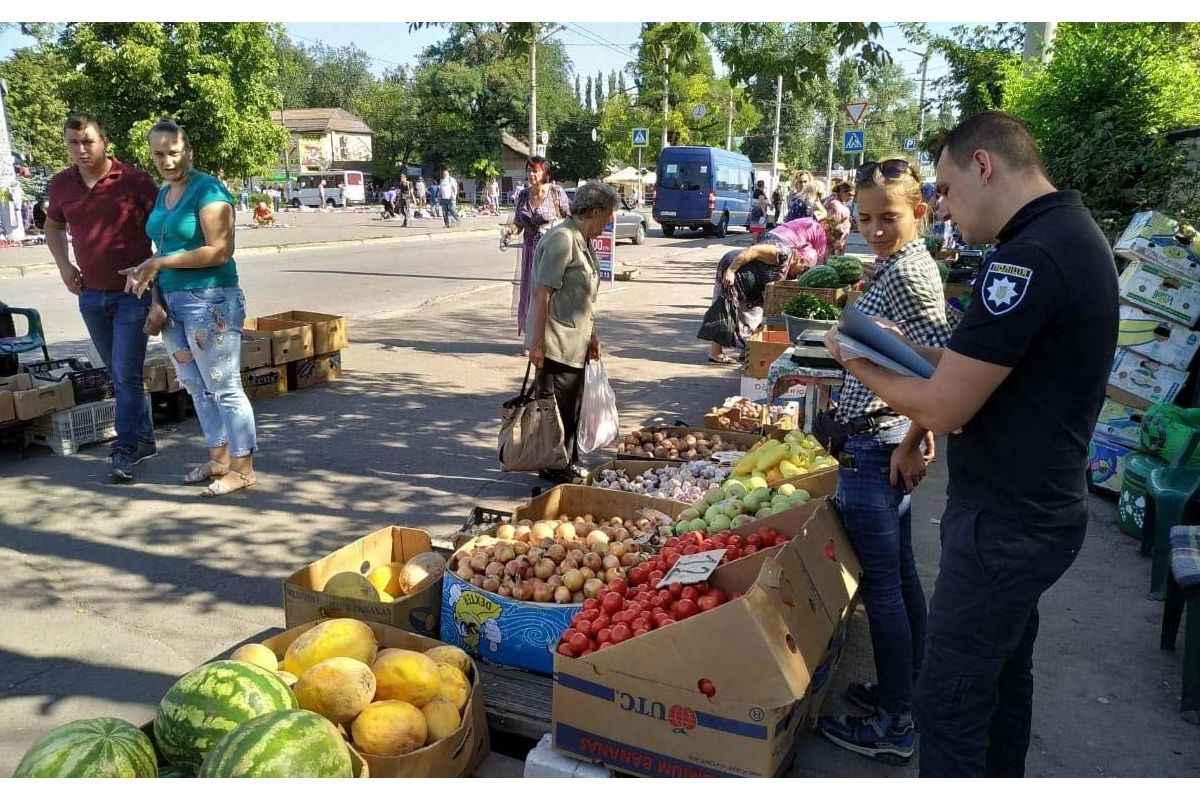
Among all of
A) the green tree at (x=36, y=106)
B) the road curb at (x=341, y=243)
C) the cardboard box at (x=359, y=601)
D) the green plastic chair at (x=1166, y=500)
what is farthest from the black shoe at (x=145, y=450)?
the green tree at (x=36, y=106)

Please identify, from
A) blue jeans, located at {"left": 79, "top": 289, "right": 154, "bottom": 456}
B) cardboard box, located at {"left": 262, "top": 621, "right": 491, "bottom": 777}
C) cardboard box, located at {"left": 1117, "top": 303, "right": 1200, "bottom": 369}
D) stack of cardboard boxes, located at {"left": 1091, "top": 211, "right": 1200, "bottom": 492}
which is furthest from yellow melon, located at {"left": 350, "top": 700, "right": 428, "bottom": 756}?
cardboard box, located at {"left": 1117, "top": 303, "right": 1200, "bottom": 369}

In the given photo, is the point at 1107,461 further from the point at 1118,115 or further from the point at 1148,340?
the point at 1118,115

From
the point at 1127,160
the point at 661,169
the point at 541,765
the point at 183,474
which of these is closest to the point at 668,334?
the point at 1127,160

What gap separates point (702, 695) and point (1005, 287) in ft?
4.80

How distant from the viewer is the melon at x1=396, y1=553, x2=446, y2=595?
3742mm

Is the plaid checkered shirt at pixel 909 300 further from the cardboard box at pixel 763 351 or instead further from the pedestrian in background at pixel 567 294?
the cardboard box at pixel 763 351

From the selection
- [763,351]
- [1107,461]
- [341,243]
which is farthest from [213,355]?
[341,243]

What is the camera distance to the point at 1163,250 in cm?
582

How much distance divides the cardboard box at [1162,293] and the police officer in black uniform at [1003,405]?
177 inches

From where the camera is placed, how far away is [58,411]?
20.0ft

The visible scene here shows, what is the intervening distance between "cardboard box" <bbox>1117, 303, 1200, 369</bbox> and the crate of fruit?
7184 mm

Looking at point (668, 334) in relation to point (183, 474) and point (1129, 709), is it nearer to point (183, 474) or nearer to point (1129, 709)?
point (183, 474)

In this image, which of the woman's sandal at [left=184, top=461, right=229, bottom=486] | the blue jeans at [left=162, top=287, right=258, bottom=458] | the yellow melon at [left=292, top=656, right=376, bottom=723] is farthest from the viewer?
the woman's sandal at [left=184, top=461, right=229, bottom=486]

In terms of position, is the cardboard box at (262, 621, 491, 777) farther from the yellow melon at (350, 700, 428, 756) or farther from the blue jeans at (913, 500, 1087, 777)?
the blue jeans at (913, 500, 1087, 777)
